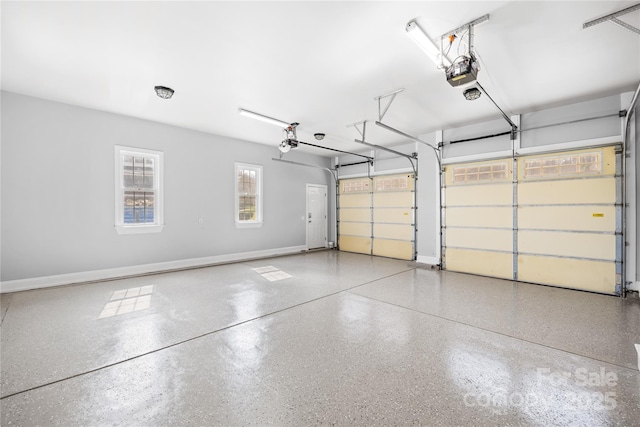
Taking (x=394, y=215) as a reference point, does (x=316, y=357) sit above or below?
below

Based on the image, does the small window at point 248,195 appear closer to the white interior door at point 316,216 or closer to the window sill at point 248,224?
the window sill at point 248,224

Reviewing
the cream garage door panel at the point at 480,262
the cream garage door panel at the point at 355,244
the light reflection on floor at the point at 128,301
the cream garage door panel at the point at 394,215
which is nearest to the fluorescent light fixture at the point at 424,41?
the cream garage door panel at the point at 480,262

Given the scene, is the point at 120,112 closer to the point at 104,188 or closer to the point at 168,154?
the point at 168,154

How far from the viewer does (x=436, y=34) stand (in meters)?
2.71

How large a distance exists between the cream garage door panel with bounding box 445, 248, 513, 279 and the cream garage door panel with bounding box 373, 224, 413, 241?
130 centimetres

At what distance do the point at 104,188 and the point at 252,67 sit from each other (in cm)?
366

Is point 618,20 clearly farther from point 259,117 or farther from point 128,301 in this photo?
point 128,301

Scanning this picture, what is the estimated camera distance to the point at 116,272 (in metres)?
4.93

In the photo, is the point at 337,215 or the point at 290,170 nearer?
the point at 290,170

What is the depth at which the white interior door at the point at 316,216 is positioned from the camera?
8.48 meters

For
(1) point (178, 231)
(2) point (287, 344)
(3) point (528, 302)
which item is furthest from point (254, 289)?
(3) point (528, 302)

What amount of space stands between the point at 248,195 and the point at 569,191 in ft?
21.8

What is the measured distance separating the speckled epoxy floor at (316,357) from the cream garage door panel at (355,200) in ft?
13.7

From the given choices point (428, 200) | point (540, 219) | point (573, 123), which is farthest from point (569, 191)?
point (428, 200)
